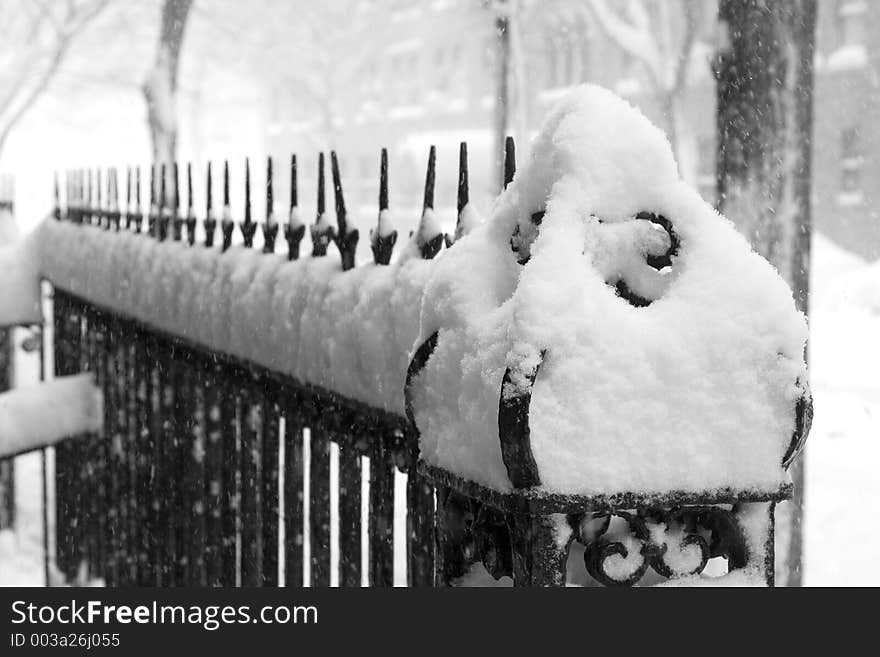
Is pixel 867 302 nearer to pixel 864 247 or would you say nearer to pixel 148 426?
pixel 864 247

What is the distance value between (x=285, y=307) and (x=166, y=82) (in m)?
15.4

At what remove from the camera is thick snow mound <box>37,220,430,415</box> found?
213 cm

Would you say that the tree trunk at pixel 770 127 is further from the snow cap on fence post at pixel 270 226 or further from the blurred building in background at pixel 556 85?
the blurred building in background at pixel 556 85

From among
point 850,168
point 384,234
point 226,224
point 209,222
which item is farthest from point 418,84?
point 384,234

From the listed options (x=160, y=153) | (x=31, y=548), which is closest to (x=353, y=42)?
(x=160, y=153)

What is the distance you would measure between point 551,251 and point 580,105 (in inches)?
8.8

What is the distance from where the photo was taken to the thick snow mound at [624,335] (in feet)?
4.52

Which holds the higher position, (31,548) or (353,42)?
(353,42)

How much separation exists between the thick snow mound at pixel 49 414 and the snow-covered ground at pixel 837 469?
128cm

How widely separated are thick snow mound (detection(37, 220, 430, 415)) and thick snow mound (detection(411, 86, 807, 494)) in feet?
1.84

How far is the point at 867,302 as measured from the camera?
56.7 ft

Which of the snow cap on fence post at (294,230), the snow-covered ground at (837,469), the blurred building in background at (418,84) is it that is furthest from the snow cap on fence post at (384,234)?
the blurred building in background at (418,84)

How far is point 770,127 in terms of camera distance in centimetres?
381

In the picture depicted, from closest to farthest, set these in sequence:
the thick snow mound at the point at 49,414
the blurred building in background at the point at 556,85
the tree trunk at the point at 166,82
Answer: the thick snow mound at the point at 49,414 → the tree trunk at the point at 166,82 → the blurred building in background at the point at 556,85
